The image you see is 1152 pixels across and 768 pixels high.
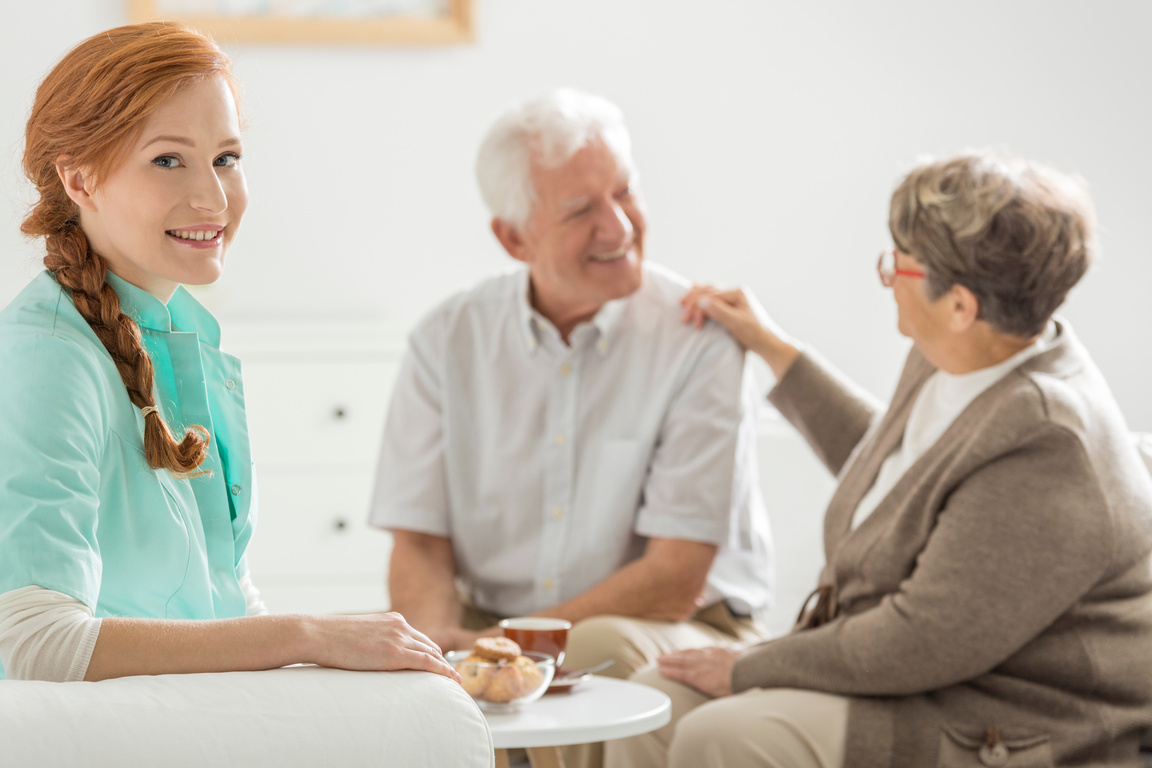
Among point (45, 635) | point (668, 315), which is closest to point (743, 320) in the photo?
point (668, 315)

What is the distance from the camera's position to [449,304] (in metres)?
2.36

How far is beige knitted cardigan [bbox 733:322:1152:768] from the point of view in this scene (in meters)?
1.58

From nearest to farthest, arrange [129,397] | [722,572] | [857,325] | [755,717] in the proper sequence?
[129,397], [755,717], [722,572], [857,325]

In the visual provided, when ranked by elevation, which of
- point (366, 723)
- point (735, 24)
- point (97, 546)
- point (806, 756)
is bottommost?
point (806, 756)

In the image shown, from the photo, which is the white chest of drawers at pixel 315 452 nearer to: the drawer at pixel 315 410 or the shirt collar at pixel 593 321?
the drawer at pixel 315 410

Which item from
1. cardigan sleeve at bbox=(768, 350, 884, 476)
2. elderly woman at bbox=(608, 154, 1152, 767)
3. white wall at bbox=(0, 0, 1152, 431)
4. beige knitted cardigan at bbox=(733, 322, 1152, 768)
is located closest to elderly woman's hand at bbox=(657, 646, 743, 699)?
elderly woman at bbox=(608, 154, 1152, 767)

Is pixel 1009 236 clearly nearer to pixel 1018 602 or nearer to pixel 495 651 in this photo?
pixel 1018 602

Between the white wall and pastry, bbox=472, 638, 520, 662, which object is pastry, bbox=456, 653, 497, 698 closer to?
pastry, bbox=472, 638, 520, 662

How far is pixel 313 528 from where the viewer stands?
3080 mm

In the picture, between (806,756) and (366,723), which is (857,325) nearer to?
(806,756)

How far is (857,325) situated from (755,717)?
197cm

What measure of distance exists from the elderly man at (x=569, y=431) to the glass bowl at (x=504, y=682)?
0.67 metres

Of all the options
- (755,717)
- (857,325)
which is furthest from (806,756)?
(857,325)

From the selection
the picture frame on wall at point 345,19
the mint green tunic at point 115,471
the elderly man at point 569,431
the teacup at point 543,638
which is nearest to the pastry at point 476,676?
the teacup at point 543,638
